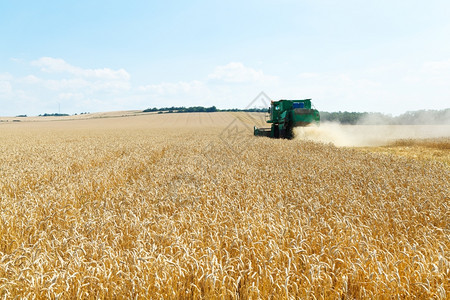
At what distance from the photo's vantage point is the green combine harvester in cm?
2133

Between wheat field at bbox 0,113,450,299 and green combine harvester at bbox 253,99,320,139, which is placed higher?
green combine harvester at bbox 253,99,320,139

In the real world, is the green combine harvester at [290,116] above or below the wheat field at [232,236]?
above

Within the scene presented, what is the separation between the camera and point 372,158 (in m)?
11.7

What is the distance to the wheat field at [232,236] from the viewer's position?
270 cm

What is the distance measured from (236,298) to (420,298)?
173cm

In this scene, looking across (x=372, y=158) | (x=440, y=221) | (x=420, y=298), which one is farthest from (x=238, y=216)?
(x=372, y=158)

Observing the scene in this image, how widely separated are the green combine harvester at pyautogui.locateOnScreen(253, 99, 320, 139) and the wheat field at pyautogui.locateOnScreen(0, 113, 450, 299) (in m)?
11.7

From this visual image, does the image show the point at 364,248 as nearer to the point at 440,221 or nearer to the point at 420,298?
the point at 420,298

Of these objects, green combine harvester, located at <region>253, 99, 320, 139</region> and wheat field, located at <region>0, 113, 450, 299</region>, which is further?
green combine harvester, located at <region>253, 99, 320, 139</region>

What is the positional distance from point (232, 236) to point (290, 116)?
18.7m

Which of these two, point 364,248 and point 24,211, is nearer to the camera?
point 364,248

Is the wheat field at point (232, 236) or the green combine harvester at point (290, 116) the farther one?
the green combine harvester at point (290, 116)

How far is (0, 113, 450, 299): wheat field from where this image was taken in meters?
2.70

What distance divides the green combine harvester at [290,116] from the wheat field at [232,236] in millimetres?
11671
